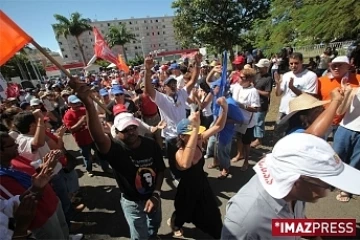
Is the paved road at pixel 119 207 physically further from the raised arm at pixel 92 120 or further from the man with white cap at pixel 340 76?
the raised arm at pixel 92 120

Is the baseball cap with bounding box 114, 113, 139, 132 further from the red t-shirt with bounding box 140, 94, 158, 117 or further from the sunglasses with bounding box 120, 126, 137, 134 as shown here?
the red t-shirt with bounding box 140, 94, 158, 117

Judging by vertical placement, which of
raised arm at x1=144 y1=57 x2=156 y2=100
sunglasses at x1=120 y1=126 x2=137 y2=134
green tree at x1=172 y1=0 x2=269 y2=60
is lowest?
sunglasses at x1=120 y1=126 x2=137 y2=134

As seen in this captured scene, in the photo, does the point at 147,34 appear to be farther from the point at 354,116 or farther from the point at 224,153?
the point at 354,116

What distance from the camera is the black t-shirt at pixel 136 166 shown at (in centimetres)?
246

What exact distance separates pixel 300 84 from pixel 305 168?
327 centimetres

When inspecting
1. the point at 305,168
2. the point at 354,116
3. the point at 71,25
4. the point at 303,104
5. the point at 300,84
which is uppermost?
the point at 71,25

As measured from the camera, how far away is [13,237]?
6.00 ft

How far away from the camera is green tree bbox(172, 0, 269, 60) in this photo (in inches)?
1105

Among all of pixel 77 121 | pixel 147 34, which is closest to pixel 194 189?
pixel 77 121

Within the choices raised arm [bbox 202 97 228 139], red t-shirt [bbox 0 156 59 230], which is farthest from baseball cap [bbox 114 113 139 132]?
raised arm [bbox 202 97 228 139]

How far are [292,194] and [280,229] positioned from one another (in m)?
0.21

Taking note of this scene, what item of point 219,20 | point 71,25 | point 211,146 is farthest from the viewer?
point 71,25

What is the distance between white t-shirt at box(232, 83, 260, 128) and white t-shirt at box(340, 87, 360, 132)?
61.8 inches

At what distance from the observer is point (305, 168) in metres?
1.20
